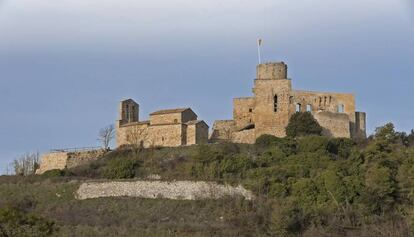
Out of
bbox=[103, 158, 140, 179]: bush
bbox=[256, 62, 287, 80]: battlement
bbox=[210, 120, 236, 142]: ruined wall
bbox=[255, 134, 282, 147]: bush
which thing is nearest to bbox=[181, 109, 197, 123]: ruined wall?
bbox=[210, 120, 236, 142]: ruined wall

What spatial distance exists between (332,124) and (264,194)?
1091 cm

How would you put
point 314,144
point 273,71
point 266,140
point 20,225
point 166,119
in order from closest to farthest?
1. point 20,225
2. point 314,144
3. point 266,140
4. point 166,119
5. point 273,71

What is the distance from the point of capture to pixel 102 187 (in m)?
47.1

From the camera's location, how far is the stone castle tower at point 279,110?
54.9 metres

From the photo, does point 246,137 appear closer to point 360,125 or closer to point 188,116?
point 188,116

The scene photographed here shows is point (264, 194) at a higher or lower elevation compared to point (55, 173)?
lower

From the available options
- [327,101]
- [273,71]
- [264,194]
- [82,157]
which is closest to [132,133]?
[82,157]

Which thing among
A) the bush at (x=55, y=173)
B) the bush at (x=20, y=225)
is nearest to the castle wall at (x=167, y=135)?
the bush at (x=55, y=173)

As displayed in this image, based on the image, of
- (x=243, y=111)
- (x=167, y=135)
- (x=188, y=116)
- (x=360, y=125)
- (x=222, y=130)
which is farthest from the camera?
(x=222, y=130)

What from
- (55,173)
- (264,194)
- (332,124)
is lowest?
(264,194)

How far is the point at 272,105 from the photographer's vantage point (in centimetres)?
5553

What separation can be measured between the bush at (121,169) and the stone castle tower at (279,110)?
289 inches

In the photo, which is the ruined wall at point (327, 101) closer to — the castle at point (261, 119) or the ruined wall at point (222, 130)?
the castle at point (261, 119)

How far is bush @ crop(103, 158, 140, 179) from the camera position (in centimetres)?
4944
